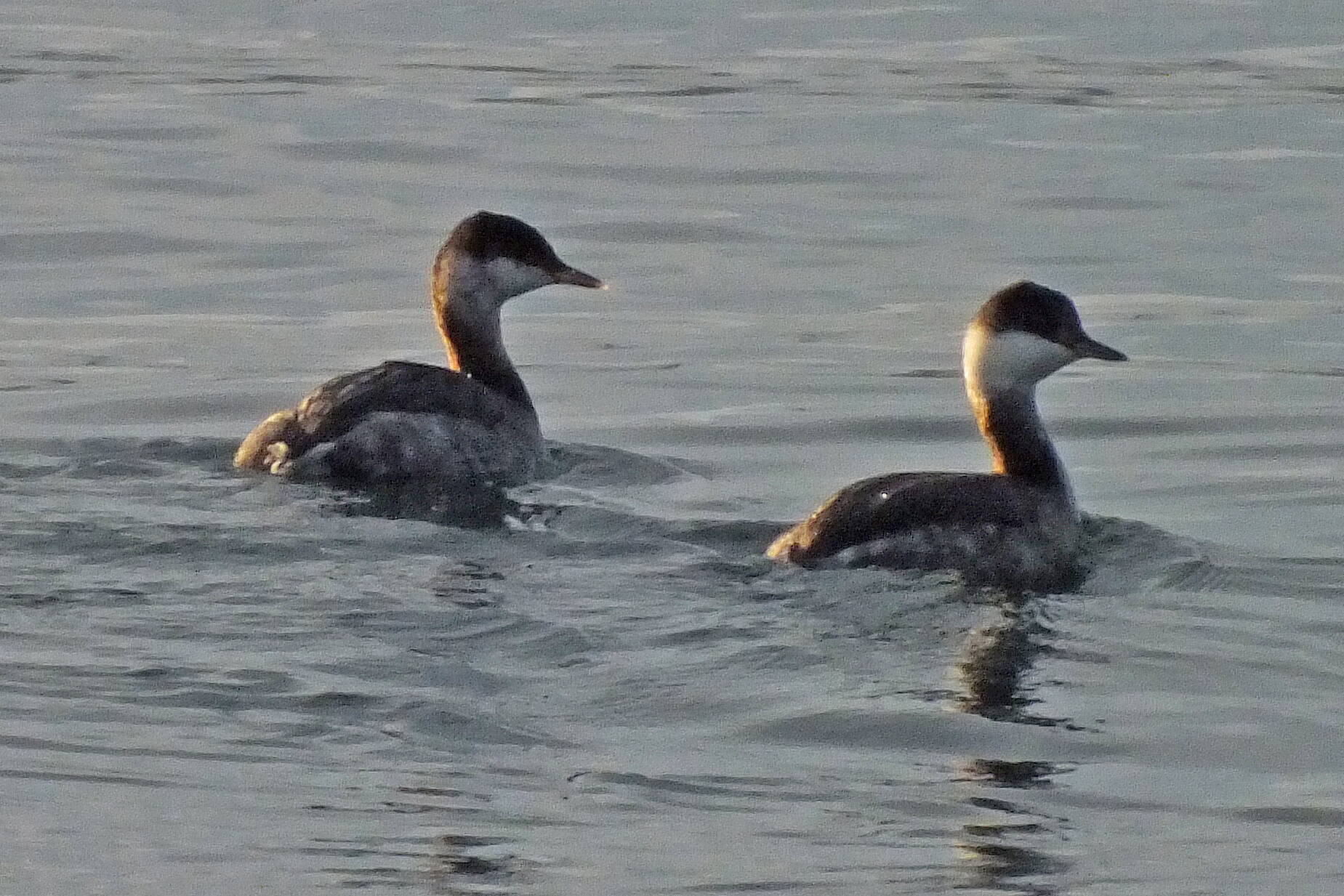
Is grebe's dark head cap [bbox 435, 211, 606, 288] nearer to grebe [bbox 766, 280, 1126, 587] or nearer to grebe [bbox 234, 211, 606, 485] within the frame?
grebe [bbox 234, 211, 606, 485]

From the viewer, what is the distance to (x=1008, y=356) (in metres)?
10.6

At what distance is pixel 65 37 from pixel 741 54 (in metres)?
6.36

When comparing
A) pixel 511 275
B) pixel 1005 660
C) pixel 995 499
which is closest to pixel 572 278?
pixel 511 275

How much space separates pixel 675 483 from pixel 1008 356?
67.6 inches

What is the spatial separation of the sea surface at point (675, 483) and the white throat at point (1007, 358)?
671 millimetres

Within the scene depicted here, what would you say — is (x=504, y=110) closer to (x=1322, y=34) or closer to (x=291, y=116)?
(x=291, y=116)

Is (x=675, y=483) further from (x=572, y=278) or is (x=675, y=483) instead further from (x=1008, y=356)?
(x=1008, y=356)

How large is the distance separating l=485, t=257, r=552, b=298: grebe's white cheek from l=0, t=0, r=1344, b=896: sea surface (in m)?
0.73

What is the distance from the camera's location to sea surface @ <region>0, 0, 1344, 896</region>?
23.3 feet

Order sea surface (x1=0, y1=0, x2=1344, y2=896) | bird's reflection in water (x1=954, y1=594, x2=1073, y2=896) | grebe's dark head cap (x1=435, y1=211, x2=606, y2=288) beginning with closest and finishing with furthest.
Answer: bird's reflection in water (x1=954, y1=594, x2=1073, y2=896)
sea surface (x1=0, y1=0, x2=1344, y2=896)
grebe's dark head cap (x1=435, y1=211, x2=606, y2=288)

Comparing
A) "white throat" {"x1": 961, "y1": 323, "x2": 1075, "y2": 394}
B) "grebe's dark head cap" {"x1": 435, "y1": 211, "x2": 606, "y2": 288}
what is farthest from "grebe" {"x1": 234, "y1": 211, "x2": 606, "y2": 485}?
"white throat" {"x1": 961, "y1": 323, "x2": 1075, "y2": 394}

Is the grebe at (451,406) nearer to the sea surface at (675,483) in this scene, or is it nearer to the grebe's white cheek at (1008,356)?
the sea surface at (675,483)

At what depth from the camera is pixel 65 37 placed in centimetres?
2686

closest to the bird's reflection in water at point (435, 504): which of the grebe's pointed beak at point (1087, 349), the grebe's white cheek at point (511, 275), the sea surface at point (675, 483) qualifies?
the sea surface at point (675, 483)
